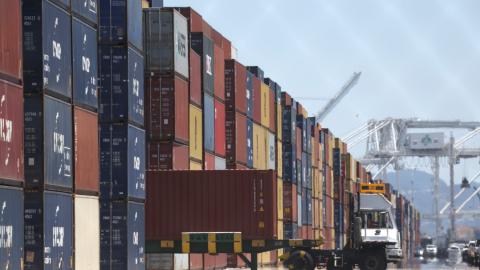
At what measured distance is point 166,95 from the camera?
4628 cm

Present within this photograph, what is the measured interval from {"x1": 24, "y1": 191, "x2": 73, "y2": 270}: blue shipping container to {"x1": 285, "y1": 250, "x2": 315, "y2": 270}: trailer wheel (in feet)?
64.6

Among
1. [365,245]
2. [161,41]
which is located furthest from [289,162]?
[161,41]

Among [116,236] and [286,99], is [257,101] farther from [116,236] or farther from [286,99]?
[116,236]

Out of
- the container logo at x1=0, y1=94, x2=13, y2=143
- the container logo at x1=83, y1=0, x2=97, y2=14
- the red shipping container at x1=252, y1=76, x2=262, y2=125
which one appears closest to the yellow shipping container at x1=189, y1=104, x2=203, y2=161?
the container logo at x1=83, y1=0, x2=97, y2=14

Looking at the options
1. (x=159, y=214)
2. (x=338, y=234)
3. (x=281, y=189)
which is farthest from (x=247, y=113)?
(x=338, y=234)

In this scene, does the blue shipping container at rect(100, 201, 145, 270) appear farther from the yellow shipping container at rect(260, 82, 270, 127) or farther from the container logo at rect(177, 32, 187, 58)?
the yellow shipping container at rect(260, 82, 270, 127)

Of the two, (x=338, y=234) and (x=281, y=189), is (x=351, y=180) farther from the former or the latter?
(x=281, y=189)

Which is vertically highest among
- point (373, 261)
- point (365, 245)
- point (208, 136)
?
point (208, 136)

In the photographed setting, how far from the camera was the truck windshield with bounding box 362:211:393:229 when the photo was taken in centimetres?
5403

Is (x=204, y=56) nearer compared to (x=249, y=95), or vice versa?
(x=204, y=56)

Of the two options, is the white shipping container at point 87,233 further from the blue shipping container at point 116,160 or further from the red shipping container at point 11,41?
the red shipping container at point 11,41

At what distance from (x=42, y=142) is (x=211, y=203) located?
502 inches

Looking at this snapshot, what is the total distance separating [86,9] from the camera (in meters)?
35.3

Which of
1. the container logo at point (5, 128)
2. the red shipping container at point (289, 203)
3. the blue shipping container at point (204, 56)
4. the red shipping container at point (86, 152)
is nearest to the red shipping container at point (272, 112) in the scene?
the red shipping container at point (289, 203)
